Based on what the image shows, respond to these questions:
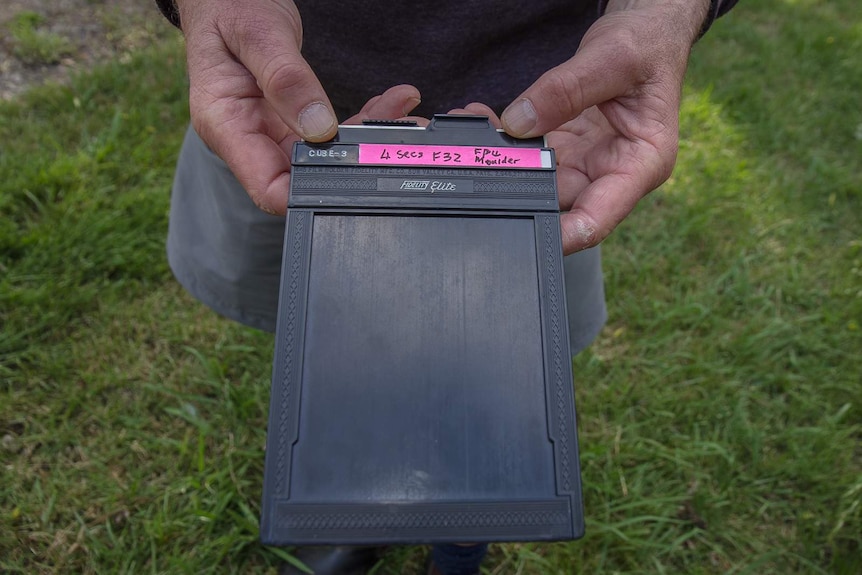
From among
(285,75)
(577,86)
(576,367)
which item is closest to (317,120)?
(285,75)

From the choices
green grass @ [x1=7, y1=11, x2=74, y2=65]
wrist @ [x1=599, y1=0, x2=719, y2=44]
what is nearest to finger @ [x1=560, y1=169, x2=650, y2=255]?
wrist @ [x1=599, y1=0, x2=719, y2=44]

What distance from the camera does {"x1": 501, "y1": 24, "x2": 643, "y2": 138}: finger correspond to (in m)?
1.21

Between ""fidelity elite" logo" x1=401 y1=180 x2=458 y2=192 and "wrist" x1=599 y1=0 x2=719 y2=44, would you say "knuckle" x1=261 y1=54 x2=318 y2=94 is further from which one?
"wrist" x1=599 y1=0 x2=719 y2=44

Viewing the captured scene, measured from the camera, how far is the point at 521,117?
1206 mm

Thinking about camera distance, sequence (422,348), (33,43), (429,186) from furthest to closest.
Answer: (33,43)
(429,186)
(422,348)

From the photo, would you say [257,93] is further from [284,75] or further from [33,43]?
[33,43]

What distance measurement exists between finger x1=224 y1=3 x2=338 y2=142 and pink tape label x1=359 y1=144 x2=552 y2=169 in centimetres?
8

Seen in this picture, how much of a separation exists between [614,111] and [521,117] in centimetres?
28

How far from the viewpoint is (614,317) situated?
260 cm

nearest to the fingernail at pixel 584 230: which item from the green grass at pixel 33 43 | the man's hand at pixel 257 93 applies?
the man's hand at pixel 257 93

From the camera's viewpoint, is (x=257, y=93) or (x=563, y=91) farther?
(x=257, y=93)

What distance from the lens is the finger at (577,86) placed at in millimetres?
1206

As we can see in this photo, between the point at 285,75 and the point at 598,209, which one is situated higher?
the point at 285,75

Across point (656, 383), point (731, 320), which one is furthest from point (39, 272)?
point (731, 320)
